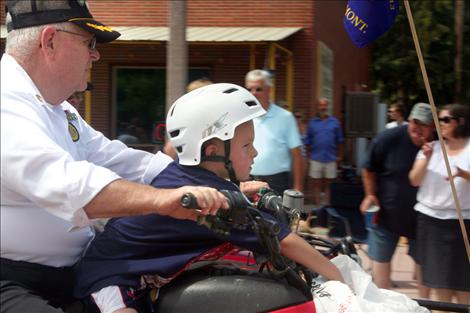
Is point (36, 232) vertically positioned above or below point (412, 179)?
above

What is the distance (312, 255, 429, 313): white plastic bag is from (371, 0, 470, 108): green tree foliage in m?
20.5

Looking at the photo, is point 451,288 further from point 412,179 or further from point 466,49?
point 466,49

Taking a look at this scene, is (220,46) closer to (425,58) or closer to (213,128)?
(425,58)

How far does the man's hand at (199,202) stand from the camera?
7.32ft

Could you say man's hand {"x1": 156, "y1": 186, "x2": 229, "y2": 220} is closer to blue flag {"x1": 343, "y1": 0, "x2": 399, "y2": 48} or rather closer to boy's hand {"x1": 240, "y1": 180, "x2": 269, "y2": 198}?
boy's hand {"x1": 240, "y1": 180, "x2": 269, "y2": 198}

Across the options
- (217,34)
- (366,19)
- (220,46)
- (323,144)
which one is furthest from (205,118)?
(220,46)

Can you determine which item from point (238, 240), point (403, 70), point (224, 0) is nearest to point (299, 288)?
point (238, 240)

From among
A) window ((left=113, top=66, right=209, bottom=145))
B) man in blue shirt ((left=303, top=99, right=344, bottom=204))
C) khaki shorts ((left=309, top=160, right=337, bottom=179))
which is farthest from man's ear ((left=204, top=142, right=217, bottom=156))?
window ((left=113, top=66, right=209, bottom=145))

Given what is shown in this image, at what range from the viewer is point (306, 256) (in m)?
2.63

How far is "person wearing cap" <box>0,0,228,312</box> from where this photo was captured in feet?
7.39

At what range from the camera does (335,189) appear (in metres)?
8.27

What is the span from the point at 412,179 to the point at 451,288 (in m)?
0.90

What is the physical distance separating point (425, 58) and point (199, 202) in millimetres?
21813

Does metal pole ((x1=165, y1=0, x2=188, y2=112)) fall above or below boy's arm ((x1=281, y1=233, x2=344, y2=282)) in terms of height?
above
